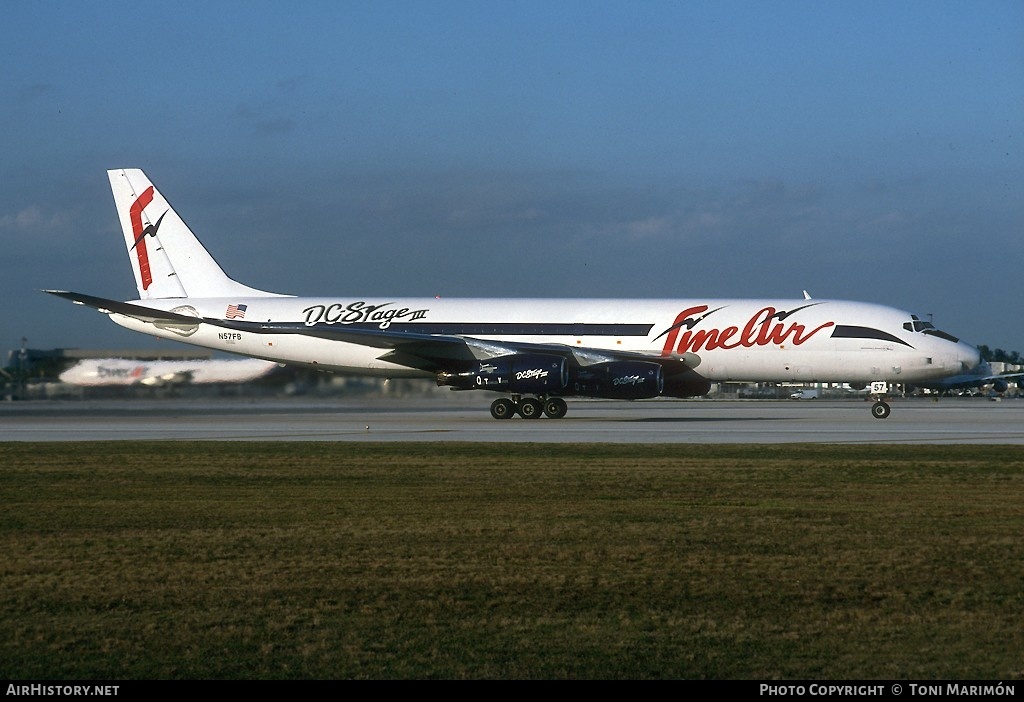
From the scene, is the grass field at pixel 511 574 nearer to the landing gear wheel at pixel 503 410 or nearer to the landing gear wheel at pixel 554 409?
the landing gear wheel at pixel 503 410

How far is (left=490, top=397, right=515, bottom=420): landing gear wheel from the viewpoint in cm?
3431

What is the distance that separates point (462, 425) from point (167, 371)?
12.1 m

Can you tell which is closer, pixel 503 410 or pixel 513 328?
pixel 503 410

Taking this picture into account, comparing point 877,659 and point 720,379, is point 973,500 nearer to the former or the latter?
point 877,659

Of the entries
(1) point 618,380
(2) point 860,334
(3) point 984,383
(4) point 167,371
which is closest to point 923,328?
(2) point 860,334

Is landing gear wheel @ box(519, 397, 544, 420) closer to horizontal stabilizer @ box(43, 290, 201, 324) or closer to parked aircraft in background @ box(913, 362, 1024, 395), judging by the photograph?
horizontal stabilizer @ box(43, 290, 201, 324)

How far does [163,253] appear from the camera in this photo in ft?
129

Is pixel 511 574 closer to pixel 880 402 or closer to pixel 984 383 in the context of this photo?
pixel 880 402

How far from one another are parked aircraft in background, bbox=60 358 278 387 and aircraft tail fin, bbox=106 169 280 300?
234 cm

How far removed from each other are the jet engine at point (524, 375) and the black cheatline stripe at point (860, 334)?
7910 mm

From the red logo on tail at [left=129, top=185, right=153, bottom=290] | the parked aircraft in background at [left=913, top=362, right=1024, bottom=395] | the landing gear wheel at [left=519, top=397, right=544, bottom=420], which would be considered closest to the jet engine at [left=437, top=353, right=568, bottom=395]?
the landing gear wheel at [left=519, top=397, right=544, bottom=420]
